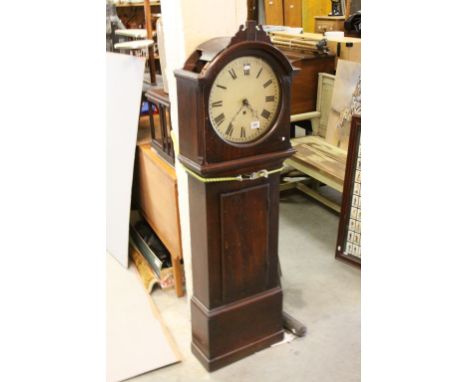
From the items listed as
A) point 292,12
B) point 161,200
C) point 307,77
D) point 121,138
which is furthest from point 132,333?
point 292,12

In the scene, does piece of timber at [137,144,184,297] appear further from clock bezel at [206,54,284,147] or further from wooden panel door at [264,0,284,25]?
wooden panel door at [264,0,284,25]

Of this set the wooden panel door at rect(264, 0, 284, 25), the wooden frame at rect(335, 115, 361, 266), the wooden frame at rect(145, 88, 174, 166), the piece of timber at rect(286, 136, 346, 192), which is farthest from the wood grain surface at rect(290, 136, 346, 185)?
the wooden panel door at rect(264, 0, 284, 25)

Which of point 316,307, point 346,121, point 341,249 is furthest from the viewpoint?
point 346,121

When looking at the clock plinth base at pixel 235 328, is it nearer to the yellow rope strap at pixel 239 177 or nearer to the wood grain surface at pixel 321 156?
the yellow rope strap at pixel 239 177

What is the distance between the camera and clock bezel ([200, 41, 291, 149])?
5.88 feet

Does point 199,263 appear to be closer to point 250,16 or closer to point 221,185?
point 221,185

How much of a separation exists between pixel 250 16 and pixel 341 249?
4.99 m

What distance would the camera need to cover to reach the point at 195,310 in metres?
2.29

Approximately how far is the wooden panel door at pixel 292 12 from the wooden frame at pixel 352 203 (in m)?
4.76

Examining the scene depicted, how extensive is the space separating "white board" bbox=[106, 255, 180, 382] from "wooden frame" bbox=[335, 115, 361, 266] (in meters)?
1.27

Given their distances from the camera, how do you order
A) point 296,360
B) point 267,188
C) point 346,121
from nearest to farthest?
point 267,188 → point 296,360 → point 346,121

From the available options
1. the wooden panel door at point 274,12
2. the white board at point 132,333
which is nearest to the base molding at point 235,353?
the white board at point 132,333

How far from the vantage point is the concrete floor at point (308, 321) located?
2197 mm

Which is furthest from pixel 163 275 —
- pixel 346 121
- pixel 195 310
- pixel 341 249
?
pixel 346 121
